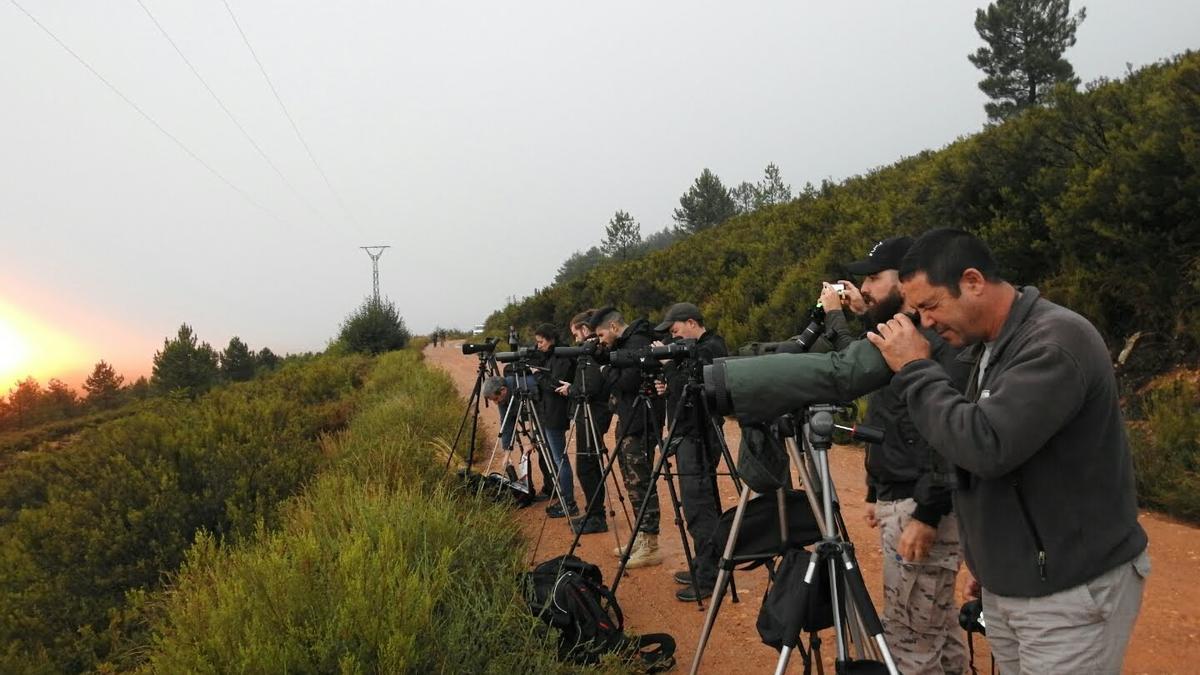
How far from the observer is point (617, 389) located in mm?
5816

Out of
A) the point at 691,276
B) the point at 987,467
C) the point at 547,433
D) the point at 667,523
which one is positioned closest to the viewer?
the point at 987,467

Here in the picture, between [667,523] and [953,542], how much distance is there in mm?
4221

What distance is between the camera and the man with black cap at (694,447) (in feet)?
13.4

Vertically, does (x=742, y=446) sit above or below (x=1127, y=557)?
above

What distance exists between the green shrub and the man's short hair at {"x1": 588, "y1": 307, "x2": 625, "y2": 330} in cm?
446

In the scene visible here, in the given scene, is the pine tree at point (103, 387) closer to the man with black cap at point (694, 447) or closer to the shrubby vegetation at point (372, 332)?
the shrubby vegetation at point (372, 332)

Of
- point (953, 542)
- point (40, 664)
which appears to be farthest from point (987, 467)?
point (40, 664)

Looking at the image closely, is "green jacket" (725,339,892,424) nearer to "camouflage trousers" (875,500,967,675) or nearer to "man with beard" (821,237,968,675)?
"man with beard" (821,237,968,675)

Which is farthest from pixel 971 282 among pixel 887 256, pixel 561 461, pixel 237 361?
pixel 237 361

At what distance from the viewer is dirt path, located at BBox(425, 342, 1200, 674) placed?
374 cm

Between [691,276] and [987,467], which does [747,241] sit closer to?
[691,276]

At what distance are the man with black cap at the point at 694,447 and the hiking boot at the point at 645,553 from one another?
14.1 inches

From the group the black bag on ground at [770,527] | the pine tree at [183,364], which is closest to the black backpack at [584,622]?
the black bag on ground at [770,527]

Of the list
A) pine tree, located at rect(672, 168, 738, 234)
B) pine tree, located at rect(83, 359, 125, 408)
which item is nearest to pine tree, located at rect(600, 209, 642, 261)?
pine tree, located at rect(672, 168, 738, 234)
